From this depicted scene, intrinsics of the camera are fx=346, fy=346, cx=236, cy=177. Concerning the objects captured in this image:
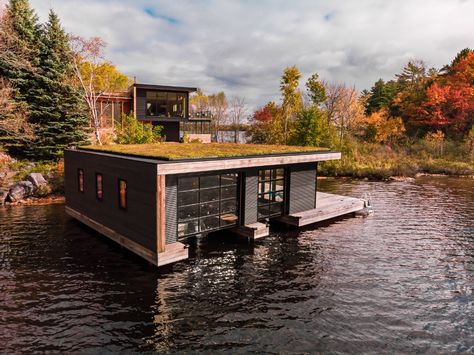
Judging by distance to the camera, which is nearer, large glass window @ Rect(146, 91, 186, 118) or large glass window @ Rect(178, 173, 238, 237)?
large glass window @ Rect(178, 173, 238, 237)

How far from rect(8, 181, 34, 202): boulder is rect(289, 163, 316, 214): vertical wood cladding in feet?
61.1

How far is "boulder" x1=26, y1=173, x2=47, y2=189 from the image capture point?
82.6 feet

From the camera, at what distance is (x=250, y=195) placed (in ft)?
56.0

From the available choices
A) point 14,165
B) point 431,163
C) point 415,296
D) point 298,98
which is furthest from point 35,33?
point 431,163

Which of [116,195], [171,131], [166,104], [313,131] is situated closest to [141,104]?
[166,104]

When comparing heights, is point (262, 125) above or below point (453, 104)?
below

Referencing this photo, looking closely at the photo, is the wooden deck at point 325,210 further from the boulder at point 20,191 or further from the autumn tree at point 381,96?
the autumn tree at point 381,96

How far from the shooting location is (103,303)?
35.2 feet

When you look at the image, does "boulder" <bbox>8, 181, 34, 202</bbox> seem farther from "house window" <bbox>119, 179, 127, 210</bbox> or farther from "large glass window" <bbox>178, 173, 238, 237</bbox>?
"large glass window" <bbox>178, 173, 238, 237</bbox>

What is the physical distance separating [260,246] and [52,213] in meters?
13.5

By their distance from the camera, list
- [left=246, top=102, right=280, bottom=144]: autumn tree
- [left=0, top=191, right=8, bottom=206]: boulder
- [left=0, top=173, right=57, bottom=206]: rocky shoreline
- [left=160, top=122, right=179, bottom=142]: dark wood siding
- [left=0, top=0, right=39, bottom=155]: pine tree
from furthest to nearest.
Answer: [left=246, top=102, right=280, bottom=144]: autumn tree < [left=160, top=122, right=179, bottom=142]: dark wood siding < [left=0, top=0, right=39, bottom=155]: pine tree < [left=0, top=173, right=57, bottom=206]: rocky shoreline < [left=0, top=191, right=8, bottom=206]: boulder

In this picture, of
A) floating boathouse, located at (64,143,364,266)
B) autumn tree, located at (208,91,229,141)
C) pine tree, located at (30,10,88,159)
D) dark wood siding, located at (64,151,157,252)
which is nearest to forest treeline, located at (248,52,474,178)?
autumn tree, located at (208,91,229,141)

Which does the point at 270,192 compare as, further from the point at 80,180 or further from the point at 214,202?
the point at 80,180

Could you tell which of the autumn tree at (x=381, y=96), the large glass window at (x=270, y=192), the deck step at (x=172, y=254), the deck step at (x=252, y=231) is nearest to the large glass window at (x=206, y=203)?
the deck step at (x=252, y=231)
